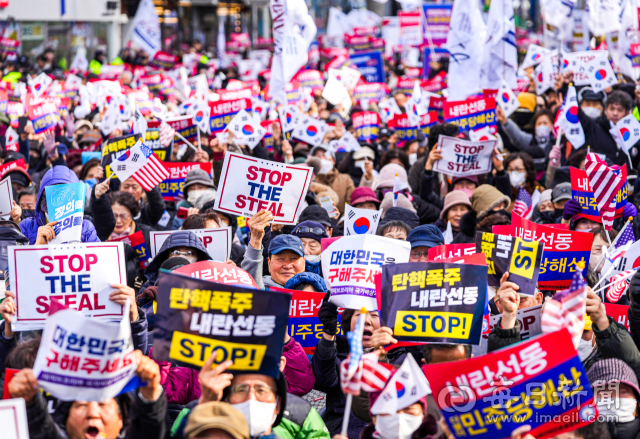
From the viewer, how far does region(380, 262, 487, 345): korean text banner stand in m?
4.10

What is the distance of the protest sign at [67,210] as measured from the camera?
5.56 metres

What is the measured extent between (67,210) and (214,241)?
46.2 inches

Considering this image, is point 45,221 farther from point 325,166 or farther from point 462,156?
point 462,156

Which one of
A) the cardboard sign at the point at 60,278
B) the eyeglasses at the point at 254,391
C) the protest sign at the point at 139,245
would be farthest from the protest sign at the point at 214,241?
the eyeglasses at the point at 254,391

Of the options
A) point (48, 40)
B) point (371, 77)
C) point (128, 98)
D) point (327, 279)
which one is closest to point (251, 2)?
point (48, 40)

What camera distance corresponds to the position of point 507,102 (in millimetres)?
12367

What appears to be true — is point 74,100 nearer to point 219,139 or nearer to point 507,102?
point 219,139

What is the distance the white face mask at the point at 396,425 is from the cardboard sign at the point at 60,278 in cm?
154

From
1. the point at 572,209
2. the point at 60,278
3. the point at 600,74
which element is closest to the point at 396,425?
the point at 60,278

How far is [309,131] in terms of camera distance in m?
11.5

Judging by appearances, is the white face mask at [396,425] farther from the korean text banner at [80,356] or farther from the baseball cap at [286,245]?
the baseball cap at [286,245]

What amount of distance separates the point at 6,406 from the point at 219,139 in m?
8.06

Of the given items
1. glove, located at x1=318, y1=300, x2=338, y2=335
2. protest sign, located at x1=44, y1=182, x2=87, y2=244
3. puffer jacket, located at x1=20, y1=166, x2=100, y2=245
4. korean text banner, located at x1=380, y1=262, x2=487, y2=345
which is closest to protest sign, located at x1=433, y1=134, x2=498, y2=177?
puffer jacket, located at x1=20, y1=166, x2=100, y2=245

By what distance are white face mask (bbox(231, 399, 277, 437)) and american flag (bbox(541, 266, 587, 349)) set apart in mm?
1284
